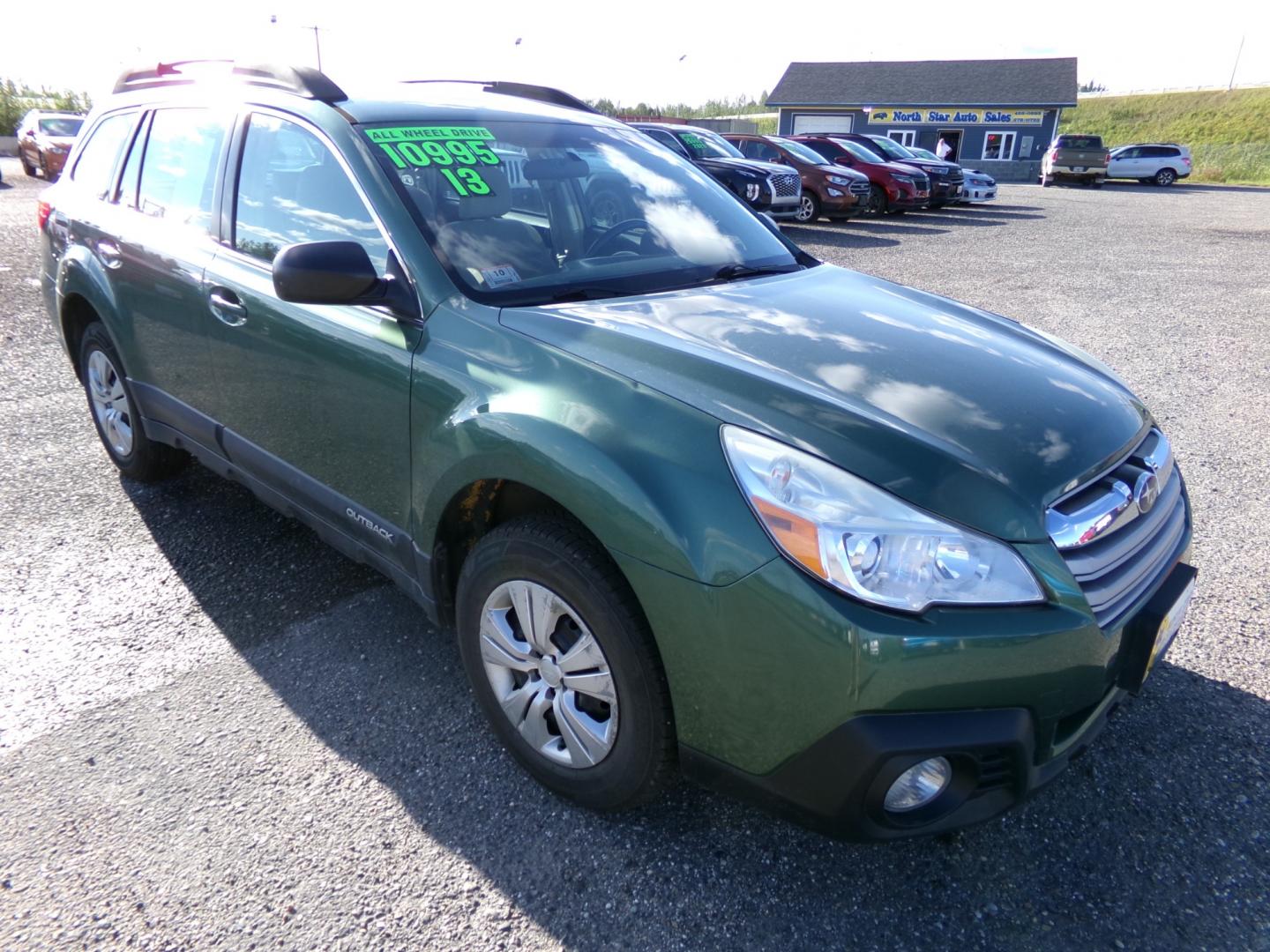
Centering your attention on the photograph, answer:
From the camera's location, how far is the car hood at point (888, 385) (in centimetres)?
182

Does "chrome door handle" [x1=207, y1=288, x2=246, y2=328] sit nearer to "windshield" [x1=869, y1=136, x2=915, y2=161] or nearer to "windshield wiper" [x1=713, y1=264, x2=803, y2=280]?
"windshield wiper" [x1=713, y1=264, x2=803, y2=280]

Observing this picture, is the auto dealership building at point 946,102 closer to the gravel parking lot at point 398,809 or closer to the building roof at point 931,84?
the building roof at point 931,84

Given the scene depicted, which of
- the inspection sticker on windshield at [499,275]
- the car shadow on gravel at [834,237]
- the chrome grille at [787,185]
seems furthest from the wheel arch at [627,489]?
the chrome grille at [787,185]

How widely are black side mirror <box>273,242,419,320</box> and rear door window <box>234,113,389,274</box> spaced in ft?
0.71

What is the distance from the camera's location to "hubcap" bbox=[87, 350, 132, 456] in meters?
4.05

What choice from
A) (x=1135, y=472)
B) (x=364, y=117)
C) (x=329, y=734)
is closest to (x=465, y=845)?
(x=329, y=734)

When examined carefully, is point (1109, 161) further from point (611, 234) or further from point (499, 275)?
point (499, 275)

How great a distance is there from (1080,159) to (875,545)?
33.7 m

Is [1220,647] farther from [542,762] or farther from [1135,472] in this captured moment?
[542,762]

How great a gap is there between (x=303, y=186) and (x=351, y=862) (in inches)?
80.1

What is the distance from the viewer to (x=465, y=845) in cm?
221

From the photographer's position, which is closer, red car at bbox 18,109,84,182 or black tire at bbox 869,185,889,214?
black tire at bbox 869,185,889,214

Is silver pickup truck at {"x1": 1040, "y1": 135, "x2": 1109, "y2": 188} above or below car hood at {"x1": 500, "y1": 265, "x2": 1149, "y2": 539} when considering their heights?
below

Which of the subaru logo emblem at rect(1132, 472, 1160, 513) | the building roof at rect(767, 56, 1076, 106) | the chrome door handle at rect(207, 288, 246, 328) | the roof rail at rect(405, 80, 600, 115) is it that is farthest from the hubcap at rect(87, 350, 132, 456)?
the building roof at rect(767, 56, 1076, 106)
